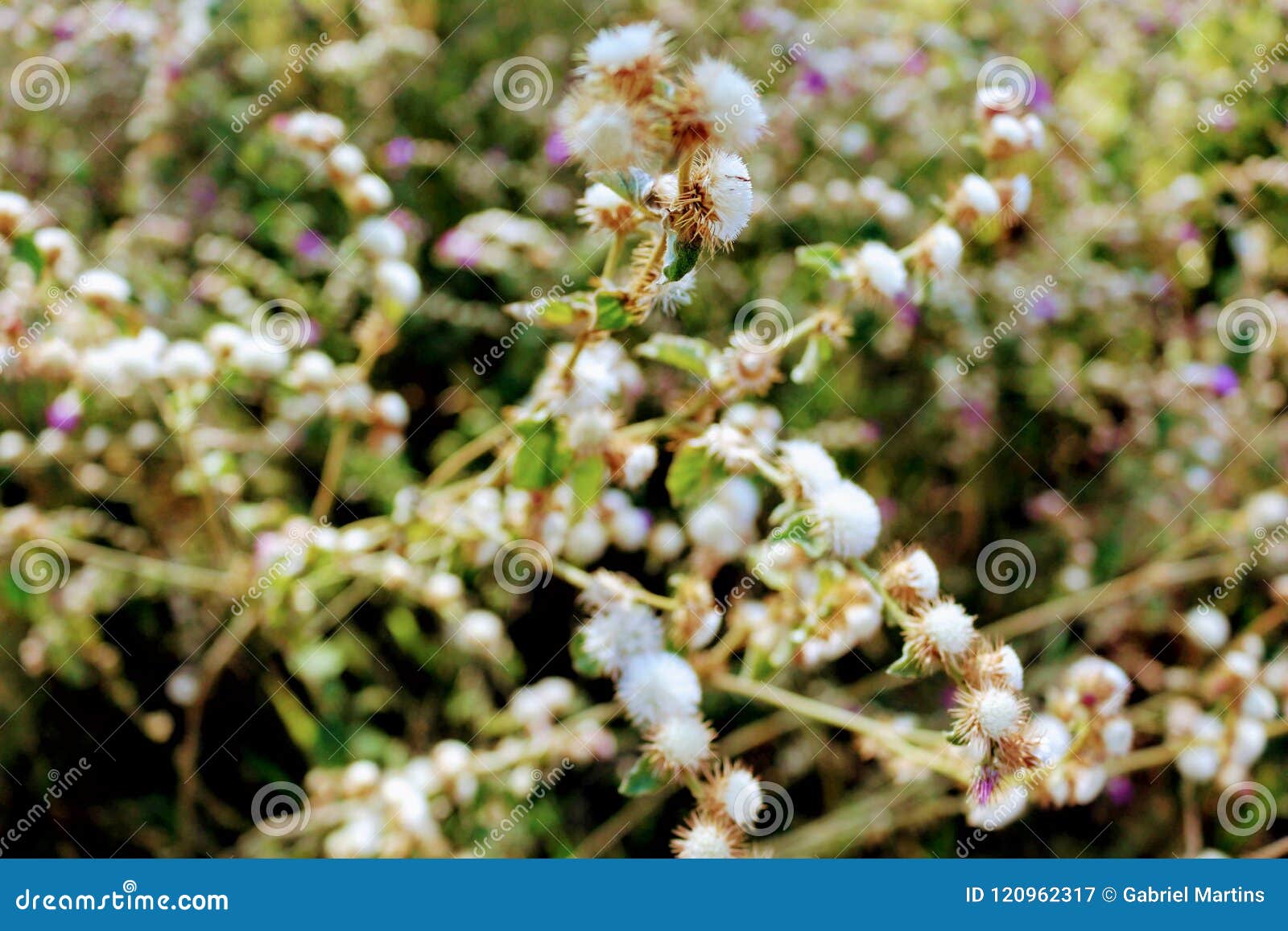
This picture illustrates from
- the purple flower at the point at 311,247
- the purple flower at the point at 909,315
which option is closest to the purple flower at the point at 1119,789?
the purple flower at the point at 909,315

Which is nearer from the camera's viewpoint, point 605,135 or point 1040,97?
point 605,135

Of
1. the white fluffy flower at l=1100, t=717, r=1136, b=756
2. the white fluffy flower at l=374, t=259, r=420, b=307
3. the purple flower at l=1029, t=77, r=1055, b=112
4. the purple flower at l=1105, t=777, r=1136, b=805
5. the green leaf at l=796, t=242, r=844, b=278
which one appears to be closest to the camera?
the green leaf at l=796, t=242, r=844, b=278

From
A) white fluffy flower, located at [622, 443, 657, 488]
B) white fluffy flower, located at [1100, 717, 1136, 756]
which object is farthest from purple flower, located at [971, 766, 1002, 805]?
white fluffy flower, located at [622, 443, 657, 488]

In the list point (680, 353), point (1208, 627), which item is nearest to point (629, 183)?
point (680, 353)

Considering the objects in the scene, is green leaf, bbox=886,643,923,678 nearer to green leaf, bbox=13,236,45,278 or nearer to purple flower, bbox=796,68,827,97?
green leaf, bbox=13,236,45,278

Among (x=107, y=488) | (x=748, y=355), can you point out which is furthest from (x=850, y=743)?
(x=107, y=488)

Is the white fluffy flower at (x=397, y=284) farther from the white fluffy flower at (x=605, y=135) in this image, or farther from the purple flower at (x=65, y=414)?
the white fluffy flower at (x=605, y=135)

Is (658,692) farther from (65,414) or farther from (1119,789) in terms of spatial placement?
(1119,789)
